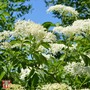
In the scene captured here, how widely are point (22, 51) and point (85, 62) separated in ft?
2.40

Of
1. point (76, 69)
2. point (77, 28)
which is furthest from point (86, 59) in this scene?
point (77, 28)

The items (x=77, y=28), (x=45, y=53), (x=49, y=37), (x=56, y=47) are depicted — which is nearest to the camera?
(x=49, y=37)

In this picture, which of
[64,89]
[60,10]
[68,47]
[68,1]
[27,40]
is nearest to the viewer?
[64,89]

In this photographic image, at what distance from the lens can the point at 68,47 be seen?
15.6 feet

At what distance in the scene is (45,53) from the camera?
4949 millimetres

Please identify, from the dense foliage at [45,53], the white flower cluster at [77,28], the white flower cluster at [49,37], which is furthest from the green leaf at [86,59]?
the white flower cluster at [49,37]

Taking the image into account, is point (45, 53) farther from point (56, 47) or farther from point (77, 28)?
point (77, 28)

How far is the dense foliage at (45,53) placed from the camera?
4324mm

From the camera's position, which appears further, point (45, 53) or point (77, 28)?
point (45, 53)

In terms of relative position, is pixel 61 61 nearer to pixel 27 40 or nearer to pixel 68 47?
pixel 68 47

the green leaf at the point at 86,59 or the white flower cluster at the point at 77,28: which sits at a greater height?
the white flower cluster at the point at 77,28

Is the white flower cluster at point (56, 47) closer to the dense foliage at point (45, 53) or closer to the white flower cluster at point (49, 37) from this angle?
the dense foliage at point (45, 53)

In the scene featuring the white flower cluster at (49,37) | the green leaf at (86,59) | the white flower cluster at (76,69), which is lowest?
the white flower cluster at (76,69)

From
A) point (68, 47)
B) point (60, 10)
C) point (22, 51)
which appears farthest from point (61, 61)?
point (60, 10)
